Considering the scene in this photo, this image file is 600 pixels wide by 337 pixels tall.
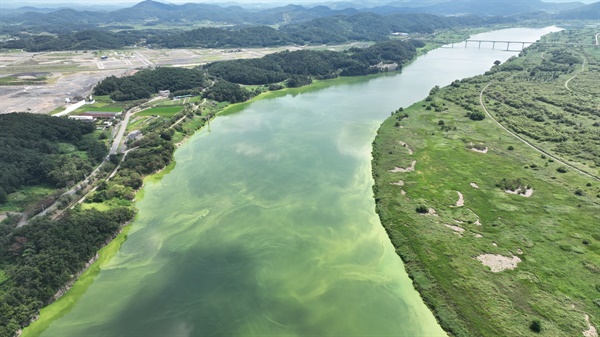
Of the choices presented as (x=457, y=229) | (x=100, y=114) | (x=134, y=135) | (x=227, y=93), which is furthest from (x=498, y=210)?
(x=100, y=114)

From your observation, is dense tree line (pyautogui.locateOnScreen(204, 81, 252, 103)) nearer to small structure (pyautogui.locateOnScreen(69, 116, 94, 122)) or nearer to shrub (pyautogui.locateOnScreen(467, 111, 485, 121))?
small structure (pyautogui.locateOnScreen(69, 116, 94, 122))

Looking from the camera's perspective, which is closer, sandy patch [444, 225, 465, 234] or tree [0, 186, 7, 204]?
sandy patch [444, 225, 465, 234]

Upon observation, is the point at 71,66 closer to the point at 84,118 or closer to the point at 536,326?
the point at 84,118

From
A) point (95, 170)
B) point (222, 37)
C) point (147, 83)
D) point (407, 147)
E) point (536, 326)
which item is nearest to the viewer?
point (536, 326)

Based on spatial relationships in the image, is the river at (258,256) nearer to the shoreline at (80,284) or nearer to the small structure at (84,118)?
the shoreline at (80,284)

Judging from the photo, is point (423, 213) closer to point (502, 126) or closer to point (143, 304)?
point (143, 304)

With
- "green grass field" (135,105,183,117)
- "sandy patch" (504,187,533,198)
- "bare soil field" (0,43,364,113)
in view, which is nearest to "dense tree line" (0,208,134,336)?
"green grass field" (135,105,183,117)

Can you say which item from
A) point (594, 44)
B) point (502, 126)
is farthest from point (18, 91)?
point (594, 44)
